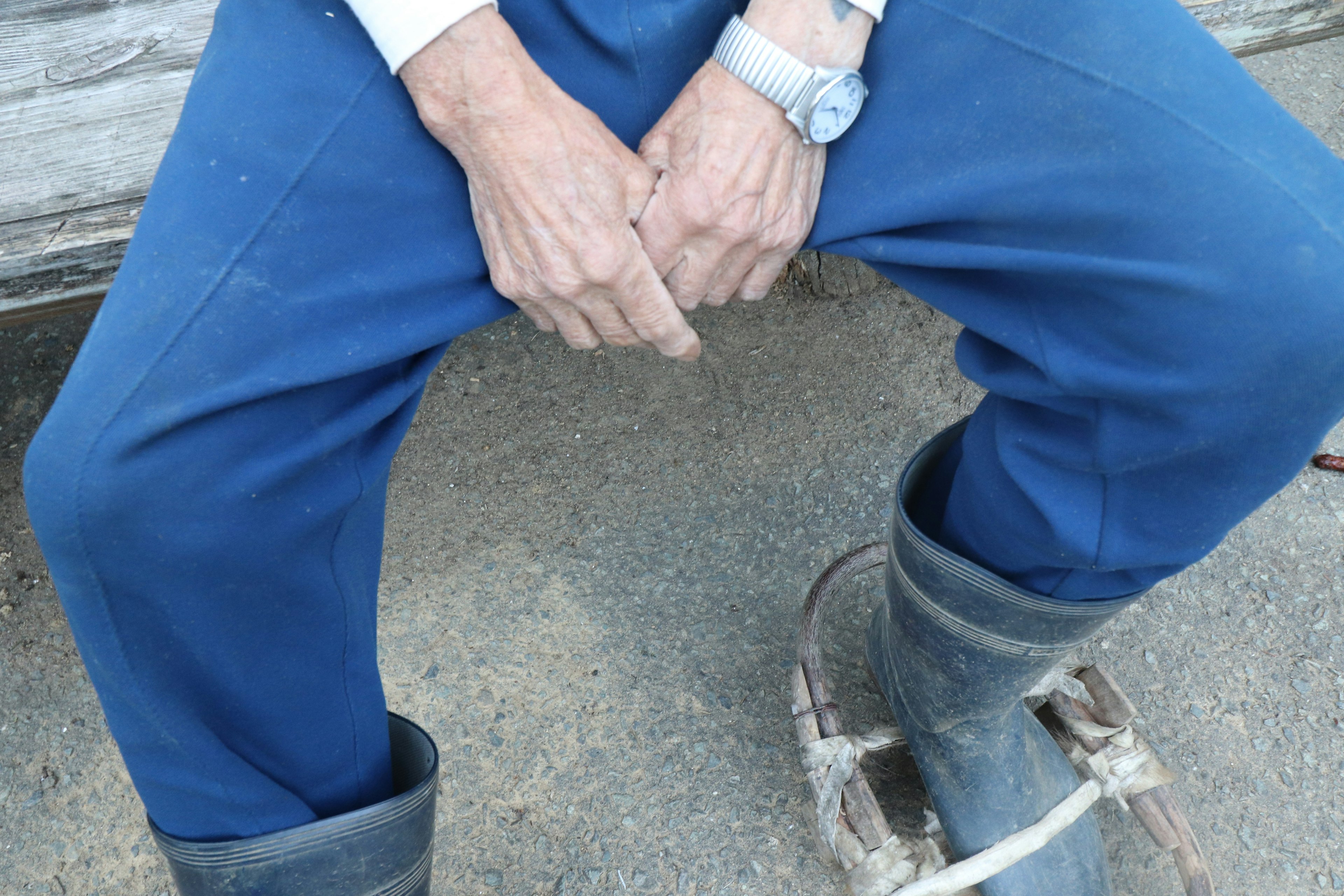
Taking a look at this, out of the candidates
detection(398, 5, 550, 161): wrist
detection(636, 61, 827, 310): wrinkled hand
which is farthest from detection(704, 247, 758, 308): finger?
detection(398, 5, 550, 161): wrist

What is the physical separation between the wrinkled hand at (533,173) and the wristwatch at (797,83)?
0.12m

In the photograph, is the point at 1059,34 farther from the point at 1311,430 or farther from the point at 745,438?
the point at 745,438

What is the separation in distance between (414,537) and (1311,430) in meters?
1.28

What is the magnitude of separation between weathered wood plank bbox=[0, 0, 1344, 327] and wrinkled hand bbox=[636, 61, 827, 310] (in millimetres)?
725

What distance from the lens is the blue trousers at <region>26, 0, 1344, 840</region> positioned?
2.22 feet

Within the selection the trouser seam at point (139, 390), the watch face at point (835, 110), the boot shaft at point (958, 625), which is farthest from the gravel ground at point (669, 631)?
the watch face at point (835, 110)

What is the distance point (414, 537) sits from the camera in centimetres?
157

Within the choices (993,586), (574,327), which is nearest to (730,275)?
(574,327)

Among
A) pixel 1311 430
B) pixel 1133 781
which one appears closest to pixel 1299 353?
pixel 1311 430

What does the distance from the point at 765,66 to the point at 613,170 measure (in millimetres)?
153

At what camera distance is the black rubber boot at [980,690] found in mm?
907

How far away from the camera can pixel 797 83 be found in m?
0.76

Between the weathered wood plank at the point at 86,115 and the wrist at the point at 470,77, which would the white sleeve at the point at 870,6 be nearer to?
the wrist at the point at 470,77

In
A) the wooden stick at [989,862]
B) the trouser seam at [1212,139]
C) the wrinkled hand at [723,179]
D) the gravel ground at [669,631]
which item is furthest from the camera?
the gravel ground at [669,631]
